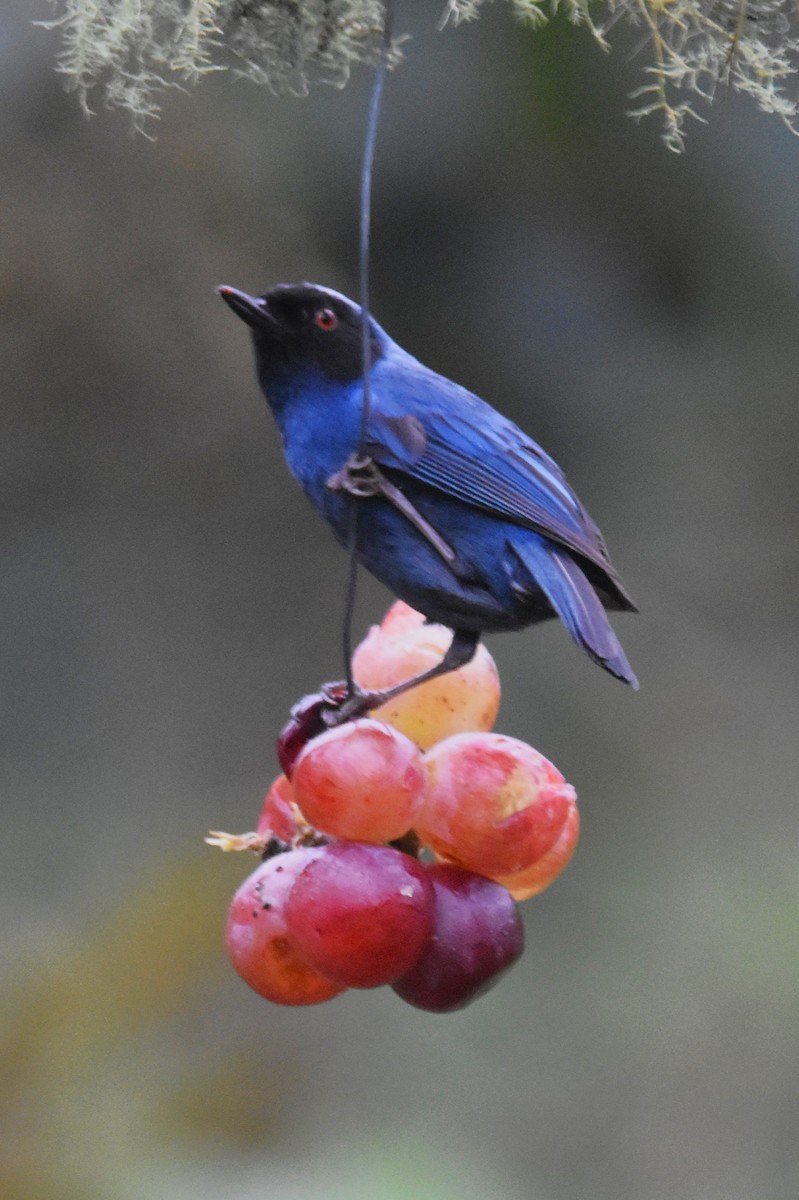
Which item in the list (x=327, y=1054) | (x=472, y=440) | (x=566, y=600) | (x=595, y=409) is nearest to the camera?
(x=566, y=600)

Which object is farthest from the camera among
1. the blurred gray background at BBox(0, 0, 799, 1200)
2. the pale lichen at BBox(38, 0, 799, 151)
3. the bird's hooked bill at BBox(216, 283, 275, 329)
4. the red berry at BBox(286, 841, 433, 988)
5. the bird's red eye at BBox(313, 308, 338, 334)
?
the blurred gray background at BBox(0, 0, 799, 1200)

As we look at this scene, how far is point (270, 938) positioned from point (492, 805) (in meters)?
0.26

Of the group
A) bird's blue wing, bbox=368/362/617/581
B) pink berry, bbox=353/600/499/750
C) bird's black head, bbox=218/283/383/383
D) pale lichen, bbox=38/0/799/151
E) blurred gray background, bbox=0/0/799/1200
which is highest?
pale lichen, bbox=38/0/799/151

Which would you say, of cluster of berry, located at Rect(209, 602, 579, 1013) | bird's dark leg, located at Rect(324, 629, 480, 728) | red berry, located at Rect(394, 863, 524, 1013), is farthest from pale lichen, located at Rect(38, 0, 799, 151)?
red berry, located at Rect(394, 863, 524, 1013)

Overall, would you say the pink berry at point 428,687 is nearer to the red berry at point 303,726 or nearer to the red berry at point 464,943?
the red berry at point 303,726

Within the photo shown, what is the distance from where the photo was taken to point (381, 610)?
13.9 ft

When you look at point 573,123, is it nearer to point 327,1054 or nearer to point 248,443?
point 248,443

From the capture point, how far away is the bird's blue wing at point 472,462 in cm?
156

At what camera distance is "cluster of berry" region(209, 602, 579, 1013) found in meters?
1.25

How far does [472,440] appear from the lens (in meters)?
1.62

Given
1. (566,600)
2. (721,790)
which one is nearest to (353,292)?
(721,790)

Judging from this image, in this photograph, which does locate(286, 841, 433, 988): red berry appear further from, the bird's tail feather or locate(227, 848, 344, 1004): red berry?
the bird's tail feather

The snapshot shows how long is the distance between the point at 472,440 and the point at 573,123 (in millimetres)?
2319

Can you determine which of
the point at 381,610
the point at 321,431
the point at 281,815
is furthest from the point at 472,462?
the point at 381,610
